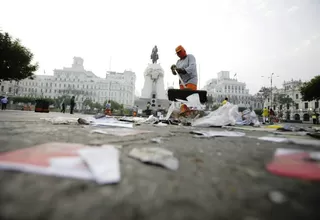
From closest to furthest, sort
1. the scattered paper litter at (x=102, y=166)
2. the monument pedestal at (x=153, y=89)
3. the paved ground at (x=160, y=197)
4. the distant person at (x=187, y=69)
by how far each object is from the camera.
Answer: the paved ground at (x=160, y=197)
the scattered paper litter at (x=102, y=166)
the distant person at (x=187, y=69)
the monument pedestal at (x=153, y=89)

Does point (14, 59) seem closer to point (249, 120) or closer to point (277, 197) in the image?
point (249, 120)

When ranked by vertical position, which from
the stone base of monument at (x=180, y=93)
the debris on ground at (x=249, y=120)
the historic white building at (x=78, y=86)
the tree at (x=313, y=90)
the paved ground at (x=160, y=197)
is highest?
the historic white building at (x=78, y=86)

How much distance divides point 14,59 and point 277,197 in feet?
73.0

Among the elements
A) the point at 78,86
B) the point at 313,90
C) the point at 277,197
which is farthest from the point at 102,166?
the point at 78,86

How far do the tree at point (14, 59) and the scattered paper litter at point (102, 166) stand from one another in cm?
2102

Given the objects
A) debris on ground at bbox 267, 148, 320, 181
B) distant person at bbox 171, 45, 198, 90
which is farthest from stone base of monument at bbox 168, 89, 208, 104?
debris on ground at bbox 267, 148, 320, 181

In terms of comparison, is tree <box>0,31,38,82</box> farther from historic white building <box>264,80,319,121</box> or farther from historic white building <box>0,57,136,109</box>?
historic white building <box>264,80,319,121</box>

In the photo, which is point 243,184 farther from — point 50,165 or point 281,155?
point 50,165

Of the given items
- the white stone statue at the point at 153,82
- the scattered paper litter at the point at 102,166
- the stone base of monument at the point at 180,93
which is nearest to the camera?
the scattered paper litter at the point at 102,166

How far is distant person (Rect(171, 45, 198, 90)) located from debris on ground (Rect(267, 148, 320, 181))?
4.76 meters

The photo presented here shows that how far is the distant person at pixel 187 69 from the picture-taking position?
562cm

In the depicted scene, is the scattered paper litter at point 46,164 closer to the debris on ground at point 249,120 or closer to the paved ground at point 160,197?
the paved ground at point 160,197

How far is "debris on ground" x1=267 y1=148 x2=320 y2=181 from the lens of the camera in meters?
0.76

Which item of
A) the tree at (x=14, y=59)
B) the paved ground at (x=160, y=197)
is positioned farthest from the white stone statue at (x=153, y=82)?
the paved ground at (x=160, y=197)
